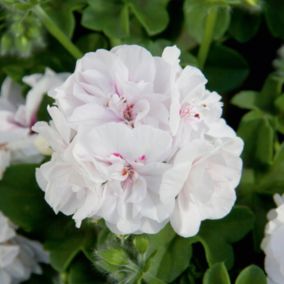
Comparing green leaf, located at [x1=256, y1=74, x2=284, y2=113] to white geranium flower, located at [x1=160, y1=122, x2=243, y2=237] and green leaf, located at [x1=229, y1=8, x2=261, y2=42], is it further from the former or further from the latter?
white geranium flower, located at [x1=160, y1=122, x2=243, y2=237]

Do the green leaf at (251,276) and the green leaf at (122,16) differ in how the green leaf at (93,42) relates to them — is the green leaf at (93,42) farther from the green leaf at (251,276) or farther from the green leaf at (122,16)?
the green leaf at (251,276)

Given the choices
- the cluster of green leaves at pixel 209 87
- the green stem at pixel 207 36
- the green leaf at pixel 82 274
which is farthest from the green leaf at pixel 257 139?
the green leaf at pixel 82 274

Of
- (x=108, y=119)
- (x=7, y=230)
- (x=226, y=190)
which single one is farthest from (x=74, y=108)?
(x=7, y=230)

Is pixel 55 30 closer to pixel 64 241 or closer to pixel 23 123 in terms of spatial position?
pixel 23 123

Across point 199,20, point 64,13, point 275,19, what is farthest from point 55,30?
point 275,19

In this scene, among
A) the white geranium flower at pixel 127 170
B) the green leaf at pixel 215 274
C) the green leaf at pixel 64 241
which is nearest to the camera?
the white geranium flower at pixel 127 170

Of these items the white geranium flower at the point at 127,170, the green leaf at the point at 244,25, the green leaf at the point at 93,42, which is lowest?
the green leaf at the point at 93,42

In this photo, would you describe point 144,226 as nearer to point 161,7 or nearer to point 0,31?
point 161,7
